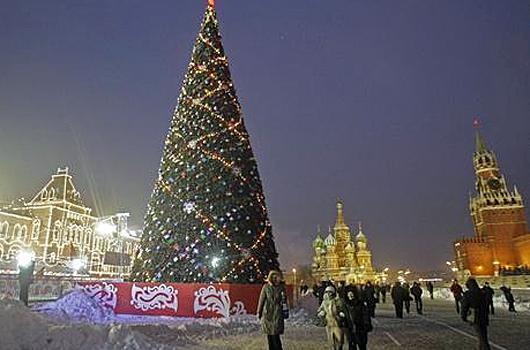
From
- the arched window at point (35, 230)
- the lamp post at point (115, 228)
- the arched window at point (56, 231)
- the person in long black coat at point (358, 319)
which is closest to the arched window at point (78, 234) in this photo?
the lamp post at point (115, 228)

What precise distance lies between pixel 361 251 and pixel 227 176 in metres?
85.8

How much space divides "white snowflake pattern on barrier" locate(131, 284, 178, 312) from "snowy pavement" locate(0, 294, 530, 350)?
499 mm

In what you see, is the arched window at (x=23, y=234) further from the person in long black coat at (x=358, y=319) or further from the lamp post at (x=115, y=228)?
the person in long black coat at (x=358, y=319)

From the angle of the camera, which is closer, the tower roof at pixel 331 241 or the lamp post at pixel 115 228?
the lamp post at pixel 115 228

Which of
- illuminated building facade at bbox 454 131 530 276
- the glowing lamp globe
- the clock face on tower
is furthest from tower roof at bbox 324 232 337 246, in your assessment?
the glowing lamp globe

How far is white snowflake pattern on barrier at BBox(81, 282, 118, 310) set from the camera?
15867mm

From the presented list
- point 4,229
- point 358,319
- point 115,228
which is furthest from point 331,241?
point 358,319

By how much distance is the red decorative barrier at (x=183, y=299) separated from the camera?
1418 cm

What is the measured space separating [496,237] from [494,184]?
1429 centimetres

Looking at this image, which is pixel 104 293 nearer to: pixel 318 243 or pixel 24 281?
pixel 24 281

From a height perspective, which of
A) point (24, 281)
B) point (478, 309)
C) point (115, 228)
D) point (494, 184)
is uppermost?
point (494, 184)

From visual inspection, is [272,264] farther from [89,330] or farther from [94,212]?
[94,212]

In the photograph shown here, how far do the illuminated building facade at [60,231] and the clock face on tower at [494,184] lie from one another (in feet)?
238

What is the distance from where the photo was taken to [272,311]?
22.0 ft
